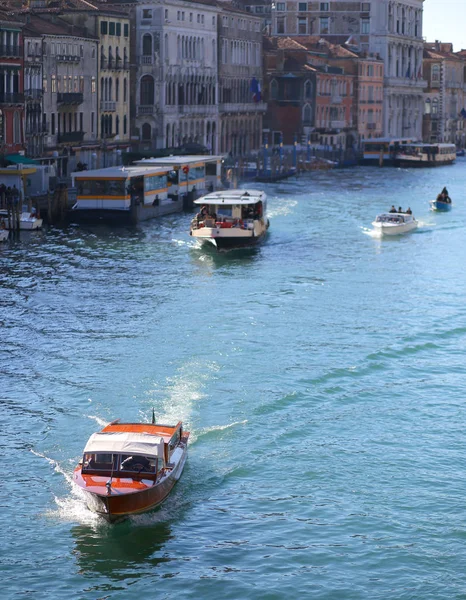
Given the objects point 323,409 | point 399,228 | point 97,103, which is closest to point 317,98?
point 97,103

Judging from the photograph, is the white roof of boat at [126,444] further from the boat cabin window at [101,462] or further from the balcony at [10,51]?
the balcony at [10,51]

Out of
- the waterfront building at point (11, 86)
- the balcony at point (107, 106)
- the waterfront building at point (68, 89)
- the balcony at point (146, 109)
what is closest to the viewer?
the waterfront building at point (11, 86)

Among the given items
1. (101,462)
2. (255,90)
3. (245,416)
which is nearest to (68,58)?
(255,90)

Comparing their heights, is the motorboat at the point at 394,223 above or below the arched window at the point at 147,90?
below

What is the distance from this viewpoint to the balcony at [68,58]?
3259 inches

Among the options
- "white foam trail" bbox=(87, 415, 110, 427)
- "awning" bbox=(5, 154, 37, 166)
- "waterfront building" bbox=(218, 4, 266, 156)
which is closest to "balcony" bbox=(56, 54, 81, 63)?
"awning" bbox=(5, 154, 37, 166)

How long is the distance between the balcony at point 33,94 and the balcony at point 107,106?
1165cm

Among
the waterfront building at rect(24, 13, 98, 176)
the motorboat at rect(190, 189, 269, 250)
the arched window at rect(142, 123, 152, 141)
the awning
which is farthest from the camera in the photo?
the arched window at rect(142, 123, 152, 141)

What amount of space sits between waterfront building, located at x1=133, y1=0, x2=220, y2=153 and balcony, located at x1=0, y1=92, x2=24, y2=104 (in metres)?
25.5

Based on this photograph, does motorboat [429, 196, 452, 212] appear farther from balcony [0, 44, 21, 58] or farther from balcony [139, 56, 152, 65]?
balcony [139, 56, 152, 65]

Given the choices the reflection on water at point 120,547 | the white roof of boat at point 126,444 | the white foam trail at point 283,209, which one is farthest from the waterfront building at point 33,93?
the reflection on water at point 120,547

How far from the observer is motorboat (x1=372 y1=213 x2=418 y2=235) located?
65250mm

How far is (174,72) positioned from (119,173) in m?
36.4

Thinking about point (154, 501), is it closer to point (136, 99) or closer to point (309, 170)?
point (136, 99)
